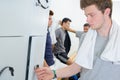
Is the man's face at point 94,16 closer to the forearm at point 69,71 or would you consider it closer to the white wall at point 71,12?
the forearm at point 69,71

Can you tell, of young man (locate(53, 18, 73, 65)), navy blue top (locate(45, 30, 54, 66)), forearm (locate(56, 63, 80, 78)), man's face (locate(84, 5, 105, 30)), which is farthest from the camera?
young man (locate(53, 18, 73, 65))

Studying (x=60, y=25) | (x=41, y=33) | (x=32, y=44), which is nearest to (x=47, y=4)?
(x=41, y=33)

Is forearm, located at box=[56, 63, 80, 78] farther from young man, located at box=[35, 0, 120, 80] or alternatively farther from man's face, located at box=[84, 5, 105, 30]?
man's face, located at box=[84, 5, 105, 30]

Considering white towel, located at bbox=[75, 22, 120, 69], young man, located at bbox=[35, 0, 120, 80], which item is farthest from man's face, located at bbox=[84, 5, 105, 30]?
white towel, located at bbox=[75, 22, 120, 69]

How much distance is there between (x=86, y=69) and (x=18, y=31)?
1.98 feet

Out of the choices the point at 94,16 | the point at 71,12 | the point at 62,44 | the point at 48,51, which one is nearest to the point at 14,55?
the point at 94,16

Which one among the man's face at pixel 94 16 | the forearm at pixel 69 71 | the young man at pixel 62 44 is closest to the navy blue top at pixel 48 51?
the forearm at pixel 69 71

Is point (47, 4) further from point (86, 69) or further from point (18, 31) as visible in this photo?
point (86, 69)

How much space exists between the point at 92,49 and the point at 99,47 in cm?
5

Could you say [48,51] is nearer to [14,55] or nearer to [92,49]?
[92,49]

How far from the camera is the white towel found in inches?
50.7

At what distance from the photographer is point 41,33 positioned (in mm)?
1353

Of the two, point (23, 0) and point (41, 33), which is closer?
point (23, 0)

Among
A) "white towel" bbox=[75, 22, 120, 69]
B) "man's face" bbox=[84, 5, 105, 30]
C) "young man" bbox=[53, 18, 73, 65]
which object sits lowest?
"young man" bbox=[53, 18, 73, 65]
